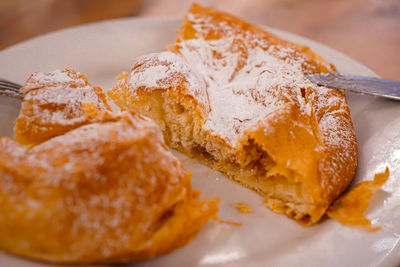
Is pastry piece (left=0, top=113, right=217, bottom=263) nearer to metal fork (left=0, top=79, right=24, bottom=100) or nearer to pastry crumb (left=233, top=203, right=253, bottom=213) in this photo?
pastry crumb (left=233, top=203, right=253, bottom=213)

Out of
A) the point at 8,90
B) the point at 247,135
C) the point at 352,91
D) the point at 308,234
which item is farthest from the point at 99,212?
the point at 352,91

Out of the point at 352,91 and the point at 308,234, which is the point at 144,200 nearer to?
the point at 308,234

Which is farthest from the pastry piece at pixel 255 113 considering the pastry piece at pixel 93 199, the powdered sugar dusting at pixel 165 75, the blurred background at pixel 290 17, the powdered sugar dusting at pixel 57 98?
the blurred background at pixel 290 17

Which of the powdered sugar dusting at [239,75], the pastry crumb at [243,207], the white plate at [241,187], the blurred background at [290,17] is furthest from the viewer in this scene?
the blurred background at [290,17]

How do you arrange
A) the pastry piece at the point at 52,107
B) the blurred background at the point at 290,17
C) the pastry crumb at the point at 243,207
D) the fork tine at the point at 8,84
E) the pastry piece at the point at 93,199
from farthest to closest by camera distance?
the blurred background at the point at 290,17
the fork tine at the point at 8,84
the pastry crumb at the point at 243,207
the pastry piece at the point at 52,107
the pastry piece at the point at 93,199

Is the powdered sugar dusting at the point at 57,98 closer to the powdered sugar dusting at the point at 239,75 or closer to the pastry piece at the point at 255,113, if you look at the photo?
the pastry piece at the point at 255,113

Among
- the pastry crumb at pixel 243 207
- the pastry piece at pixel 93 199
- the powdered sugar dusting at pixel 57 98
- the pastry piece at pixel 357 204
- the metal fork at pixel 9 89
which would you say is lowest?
the pastry crumb at pixel 243 207

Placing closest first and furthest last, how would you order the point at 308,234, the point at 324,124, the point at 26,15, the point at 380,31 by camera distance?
the point at 308,234, the point at 324,124, the point at 26,15, the point at 380,31

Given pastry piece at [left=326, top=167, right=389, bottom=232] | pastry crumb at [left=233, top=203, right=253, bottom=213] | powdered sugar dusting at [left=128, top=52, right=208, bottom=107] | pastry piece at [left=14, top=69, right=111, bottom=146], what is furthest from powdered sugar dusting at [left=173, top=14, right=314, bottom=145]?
pastry piece at [left=14, top=69, right=111, bottom=146]
